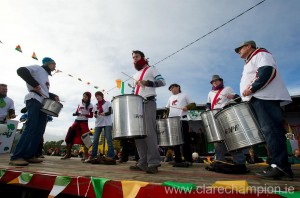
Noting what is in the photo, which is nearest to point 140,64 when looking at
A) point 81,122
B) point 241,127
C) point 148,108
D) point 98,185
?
point 148,108

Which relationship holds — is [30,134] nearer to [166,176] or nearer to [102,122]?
[102,122]

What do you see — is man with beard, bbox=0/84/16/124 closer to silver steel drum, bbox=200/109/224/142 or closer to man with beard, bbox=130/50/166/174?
man with beard, bbox=130/50/166/174

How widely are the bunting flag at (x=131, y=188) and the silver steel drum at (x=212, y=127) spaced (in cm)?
263

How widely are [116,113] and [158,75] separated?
41.0 inches

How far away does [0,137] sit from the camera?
26.8 feet

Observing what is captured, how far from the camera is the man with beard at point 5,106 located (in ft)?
23.0

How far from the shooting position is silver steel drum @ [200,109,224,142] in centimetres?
430

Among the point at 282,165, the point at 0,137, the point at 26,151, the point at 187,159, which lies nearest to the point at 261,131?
the point at 282,165

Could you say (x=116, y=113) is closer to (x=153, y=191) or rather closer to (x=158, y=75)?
(x=158, y=75)

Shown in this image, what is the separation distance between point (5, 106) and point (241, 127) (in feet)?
23.2

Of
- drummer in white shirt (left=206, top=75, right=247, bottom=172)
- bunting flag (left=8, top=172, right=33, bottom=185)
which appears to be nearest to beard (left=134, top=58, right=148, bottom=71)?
drummer in white shirt (left=206, top=75, right=247, bottom=172)

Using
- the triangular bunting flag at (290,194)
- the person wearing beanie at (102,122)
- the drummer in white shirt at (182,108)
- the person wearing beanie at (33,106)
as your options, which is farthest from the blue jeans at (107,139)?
the triangular bunting flag at (290,194)

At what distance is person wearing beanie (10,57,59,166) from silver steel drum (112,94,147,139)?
2.07 metres

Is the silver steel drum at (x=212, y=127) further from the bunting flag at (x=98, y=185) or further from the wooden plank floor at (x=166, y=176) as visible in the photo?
the bunting flag at (x=98, y=185)
